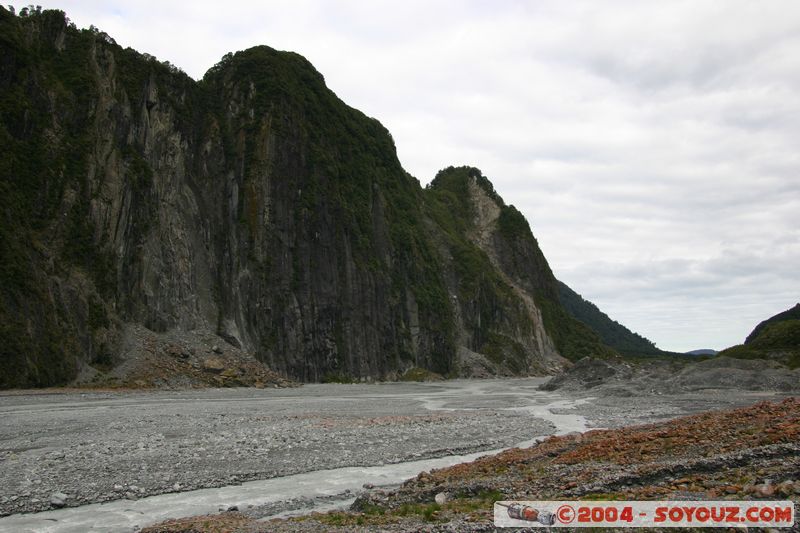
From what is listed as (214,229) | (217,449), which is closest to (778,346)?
(214,229)

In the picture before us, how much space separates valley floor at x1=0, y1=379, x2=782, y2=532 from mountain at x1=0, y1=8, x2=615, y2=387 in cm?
1656

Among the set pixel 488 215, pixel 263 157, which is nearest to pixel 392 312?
pixel 263 157

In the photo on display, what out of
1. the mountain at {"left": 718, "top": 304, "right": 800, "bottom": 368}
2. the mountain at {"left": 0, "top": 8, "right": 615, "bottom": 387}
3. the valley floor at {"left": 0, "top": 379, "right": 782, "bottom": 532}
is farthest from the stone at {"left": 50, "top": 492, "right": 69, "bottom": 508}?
the mountain at {"left": 718, "top": 304, "right": 800, "bottom": 368}

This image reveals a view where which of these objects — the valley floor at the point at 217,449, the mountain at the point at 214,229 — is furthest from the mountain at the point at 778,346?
the mountain at the point at 214,229

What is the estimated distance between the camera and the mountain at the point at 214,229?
57.7 meters

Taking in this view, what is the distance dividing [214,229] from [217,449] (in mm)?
65801

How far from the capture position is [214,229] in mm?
86312

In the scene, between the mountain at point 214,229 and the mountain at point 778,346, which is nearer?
the mountain at point 214,229

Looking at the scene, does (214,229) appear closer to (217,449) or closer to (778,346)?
A: (217,449)

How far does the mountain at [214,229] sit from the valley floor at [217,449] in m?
16.6

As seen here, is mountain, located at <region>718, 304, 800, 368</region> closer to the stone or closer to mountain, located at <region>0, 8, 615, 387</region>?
mountain, located at <region>0, 8, 615, 387</region>

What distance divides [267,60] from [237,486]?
9593cm

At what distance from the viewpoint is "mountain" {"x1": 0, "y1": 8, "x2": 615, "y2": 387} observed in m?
57.7

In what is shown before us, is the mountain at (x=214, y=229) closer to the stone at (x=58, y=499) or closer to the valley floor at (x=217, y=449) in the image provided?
the valley floor at (x=217, y=449)
